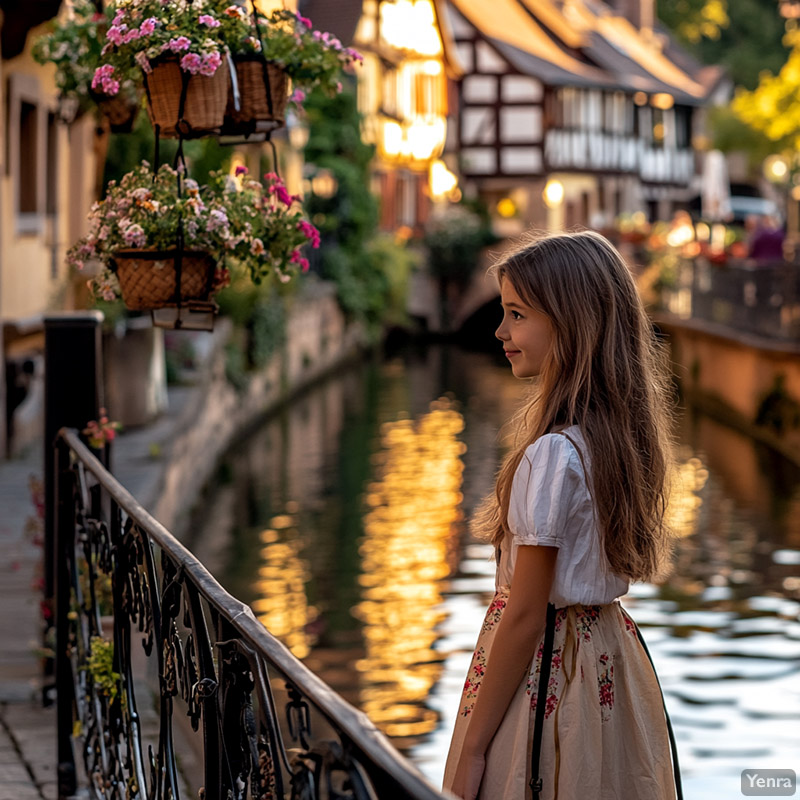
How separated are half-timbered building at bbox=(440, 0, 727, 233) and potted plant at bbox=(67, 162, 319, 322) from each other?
38226 millimetres

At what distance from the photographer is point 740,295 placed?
2036 cm

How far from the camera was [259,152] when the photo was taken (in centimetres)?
2652

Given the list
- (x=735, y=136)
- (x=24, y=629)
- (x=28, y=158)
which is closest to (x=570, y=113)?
(x=735, y=136)

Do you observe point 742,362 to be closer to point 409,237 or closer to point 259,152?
point 259,152

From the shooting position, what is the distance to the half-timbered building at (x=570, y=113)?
140 ft

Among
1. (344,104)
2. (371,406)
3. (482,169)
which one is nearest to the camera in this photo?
(371,406)

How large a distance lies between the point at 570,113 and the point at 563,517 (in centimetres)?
4311

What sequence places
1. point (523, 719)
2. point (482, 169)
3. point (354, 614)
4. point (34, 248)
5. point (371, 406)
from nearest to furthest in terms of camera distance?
point (523, 719)
point (354, 614)
point (34, 248)
point (371, 406)
point (482, 169)

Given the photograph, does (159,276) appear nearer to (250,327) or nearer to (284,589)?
(284,589)

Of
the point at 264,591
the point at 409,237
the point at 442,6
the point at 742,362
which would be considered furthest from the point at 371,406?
the point at 442,6

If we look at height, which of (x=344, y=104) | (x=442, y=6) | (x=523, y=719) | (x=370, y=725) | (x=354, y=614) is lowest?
(x=354, y=614)

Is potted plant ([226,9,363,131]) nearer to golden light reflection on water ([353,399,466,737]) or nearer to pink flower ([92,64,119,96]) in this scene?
pink flower ([92,64,119,96])

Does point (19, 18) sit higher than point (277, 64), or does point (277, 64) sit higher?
point (19, 18)

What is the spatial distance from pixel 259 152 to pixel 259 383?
7174 millimetres
